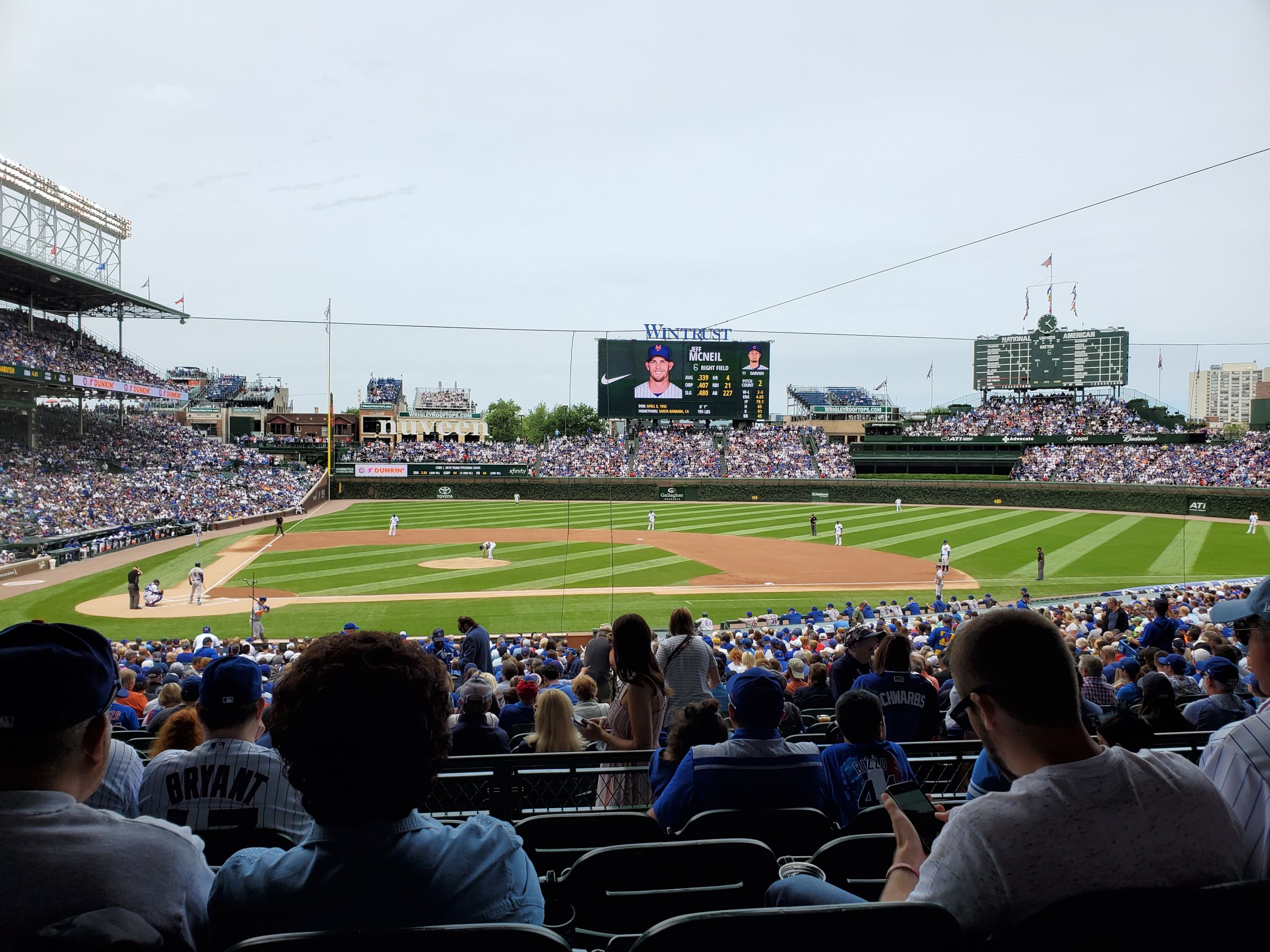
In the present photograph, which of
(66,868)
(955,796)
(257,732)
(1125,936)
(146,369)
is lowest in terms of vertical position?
(955,796)

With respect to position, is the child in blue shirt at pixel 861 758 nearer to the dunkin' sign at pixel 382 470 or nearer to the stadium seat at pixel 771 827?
the stadium seat at pixel 771 827

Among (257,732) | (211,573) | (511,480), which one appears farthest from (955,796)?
(511,480)

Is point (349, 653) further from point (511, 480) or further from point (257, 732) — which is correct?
point (511, 480)

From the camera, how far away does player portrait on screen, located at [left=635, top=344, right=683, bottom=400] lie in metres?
50.7

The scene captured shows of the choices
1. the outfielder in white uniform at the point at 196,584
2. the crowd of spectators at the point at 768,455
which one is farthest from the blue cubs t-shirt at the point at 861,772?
the crowd of spectators at the point at 768,455

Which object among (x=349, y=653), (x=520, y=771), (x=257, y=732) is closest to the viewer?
(x=349, y=653)

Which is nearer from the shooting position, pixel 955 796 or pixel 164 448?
pixel 955 796

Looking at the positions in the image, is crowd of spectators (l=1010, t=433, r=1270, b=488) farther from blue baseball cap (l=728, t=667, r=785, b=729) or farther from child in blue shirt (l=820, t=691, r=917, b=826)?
blue baseball cap (l=728, t=667, r=785, b=729)

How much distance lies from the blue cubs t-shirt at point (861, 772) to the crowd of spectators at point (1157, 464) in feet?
154

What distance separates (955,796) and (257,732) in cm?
383

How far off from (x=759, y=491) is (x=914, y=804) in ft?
175

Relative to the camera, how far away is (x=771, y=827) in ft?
11.1

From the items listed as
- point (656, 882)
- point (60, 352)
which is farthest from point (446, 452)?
point (656, 882)

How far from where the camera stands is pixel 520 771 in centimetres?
449
